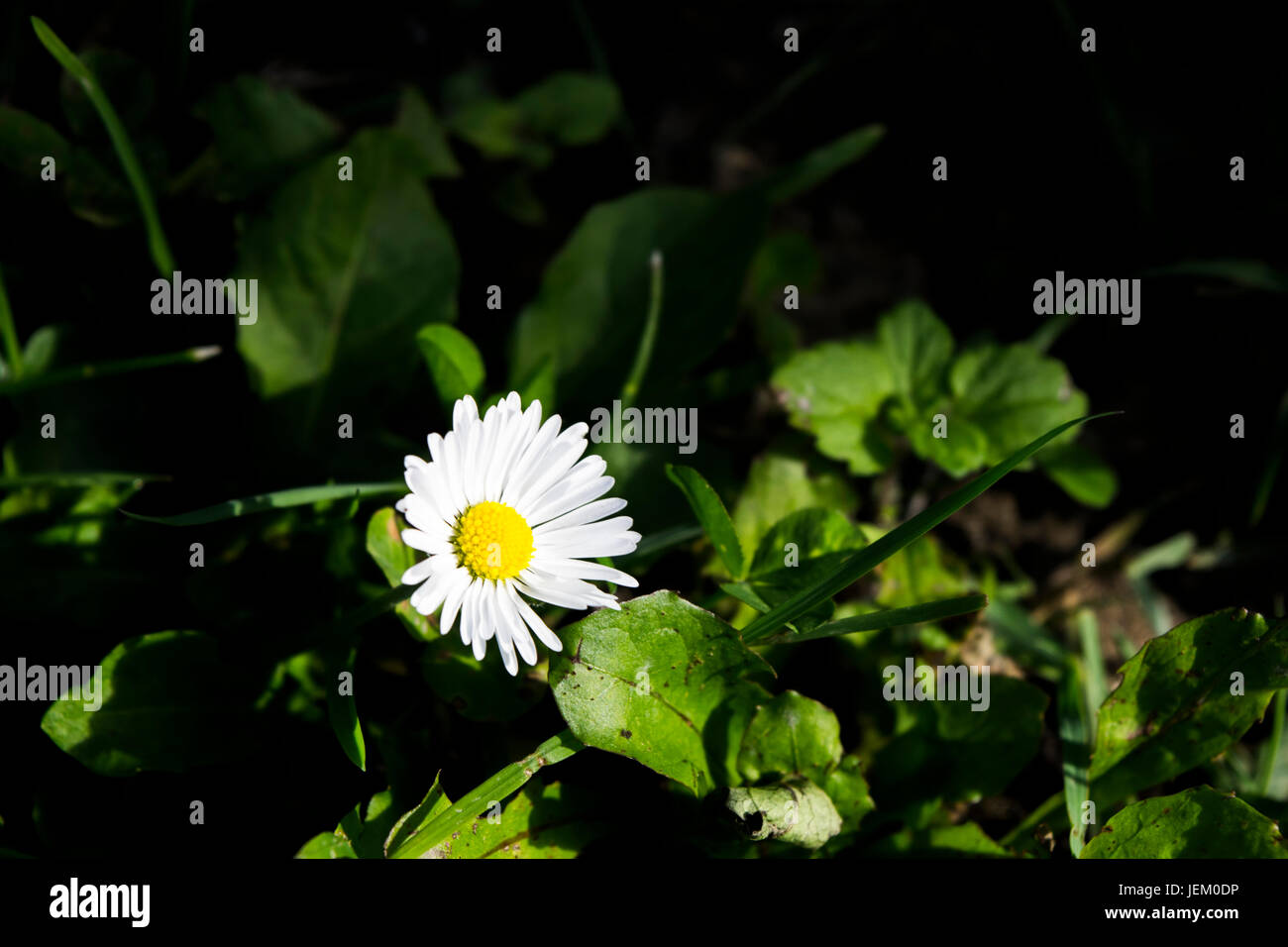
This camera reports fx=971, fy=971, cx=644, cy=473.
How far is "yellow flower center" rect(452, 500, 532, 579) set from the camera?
1.77m

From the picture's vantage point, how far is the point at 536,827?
6.36ft

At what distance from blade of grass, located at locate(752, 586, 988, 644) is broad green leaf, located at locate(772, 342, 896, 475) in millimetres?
711

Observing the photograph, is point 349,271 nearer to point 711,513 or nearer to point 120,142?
point 120,142

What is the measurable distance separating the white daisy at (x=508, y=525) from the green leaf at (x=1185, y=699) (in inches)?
45.8

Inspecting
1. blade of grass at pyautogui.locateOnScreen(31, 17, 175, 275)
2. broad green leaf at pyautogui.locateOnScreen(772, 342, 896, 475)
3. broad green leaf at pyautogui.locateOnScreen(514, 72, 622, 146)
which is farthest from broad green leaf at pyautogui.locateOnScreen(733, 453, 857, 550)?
blade of grass at pyautogui.locateOnScreen(31, 17, 175, 275)

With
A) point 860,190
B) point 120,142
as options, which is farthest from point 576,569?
point 860,190

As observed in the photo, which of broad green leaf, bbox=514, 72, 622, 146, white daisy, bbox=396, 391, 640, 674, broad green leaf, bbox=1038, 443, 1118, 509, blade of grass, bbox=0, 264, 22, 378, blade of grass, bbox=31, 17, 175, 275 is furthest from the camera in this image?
broad green leaf, bbox=514, 72, 622, 146

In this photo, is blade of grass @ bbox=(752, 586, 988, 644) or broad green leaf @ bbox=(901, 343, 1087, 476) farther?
broad green leaf @ bbox=(901, 343, 1087, 476)

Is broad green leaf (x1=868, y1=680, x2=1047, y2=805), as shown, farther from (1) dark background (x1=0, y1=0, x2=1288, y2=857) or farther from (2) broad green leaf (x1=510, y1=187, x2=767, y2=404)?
(2) broad green leaf (x1=510, y1=187, x2=767, y2=404)

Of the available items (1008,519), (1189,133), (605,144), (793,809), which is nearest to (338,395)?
(605,144)

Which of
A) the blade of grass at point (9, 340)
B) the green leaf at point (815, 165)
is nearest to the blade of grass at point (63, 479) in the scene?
the blade of grass at point (9, 340)

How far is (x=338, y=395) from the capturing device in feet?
8.49
